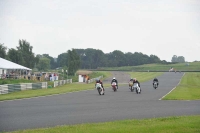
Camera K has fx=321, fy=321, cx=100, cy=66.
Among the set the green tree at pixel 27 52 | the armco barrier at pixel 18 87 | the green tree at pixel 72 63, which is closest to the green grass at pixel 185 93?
the armco barrier at pixel 18 87

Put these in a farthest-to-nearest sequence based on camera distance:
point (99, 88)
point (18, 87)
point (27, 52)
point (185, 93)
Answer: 1. point (27, 52)
2. point (18, 87)
3. point (185, 93)
4. point (99, 88)

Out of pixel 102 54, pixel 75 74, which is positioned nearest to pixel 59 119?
pixel 75 74

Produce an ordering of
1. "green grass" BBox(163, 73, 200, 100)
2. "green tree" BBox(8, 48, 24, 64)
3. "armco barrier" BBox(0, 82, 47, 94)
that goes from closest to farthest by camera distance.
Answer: "green grass" BBox(163, 73, 200, 100), "armco barrier" BBox(0, 82, 47, 94), "green tree" BBox(8, 48, 24, 64)

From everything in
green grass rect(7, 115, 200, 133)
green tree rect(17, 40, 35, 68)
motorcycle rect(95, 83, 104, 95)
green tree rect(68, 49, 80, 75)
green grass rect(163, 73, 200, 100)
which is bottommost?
green grass rect(7, 115, 200, 133)

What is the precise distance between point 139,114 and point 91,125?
411 centimetres

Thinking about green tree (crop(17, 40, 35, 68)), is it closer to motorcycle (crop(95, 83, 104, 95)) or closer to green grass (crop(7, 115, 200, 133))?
motorcycle (crop(95, 83, 104, 95))

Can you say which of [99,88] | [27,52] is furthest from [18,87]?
[27,52]

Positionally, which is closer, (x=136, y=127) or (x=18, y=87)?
(x=136, y=127)

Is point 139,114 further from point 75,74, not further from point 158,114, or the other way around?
point 75,74

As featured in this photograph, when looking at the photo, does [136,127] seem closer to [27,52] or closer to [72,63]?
[72,63]

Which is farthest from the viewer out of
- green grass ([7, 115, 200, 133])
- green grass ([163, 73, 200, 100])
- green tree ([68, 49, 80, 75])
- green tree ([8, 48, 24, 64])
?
green tree ([8, 48, 24, 64])

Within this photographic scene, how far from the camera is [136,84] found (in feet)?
103

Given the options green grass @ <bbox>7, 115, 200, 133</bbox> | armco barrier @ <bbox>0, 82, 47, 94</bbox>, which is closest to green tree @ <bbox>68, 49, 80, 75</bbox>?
armco barrier @ <bbox>0, 82, 47, 94</bbox>

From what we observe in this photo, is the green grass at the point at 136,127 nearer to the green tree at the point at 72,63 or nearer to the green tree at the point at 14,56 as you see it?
the green tree at the point at 72,63
